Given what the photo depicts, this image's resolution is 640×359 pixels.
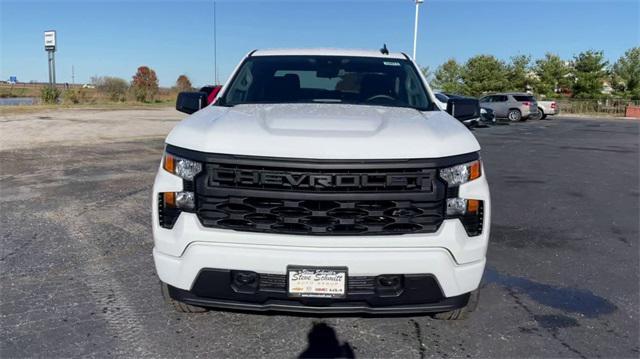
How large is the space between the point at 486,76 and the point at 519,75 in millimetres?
3142

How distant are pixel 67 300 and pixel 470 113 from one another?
348cm

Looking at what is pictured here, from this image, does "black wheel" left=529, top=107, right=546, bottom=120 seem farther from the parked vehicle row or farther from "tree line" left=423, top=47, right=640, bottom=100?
"tree line" left=423, top=47, right=640, bottom=100

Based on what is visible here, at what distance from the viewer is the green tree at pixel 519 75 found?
1854 inches

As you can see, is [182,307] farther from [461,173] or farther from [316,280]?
[461,173]

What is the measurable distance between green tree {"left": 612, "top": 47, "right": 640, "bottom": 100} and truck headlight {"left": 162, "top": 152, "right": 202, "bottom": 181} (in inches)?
1989

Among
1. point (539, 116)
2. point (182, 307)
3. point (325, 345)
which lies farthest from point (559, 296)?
point (539, 116)

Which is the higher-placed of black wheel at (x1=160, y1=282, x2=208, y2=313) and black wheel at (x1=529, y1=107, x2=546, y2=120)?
black wheel at (x1=529, y1=107, x2=546, y2=120)

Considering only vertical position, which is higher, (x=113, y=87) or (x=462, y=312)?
(x=113, y=87)

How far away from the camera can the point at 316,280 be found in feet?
9.04

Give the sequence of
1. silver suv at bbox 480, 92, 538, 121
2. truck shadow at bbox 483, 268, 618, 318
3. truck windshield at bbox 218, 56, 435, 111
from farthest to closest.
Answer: silver suv at bbox 480, 92, 538, 121
truck windshield at bbox 218, 56, 435, 111
truck shadow at bbox 483, 268, 618, 318

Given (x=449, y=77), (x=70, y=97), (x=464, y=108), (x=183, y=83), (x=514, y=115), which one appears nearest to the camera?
(x=464, y=108)

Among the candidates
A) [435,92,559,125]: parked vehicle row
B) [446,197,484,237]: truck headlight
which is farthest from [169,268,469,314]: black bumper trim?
[435,92,559,125]: parked vehicle row

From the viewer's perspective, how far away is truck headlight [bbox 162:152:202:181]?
2.84 m

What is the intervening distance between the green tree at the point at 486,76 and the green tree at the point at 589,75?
6.17 metres
